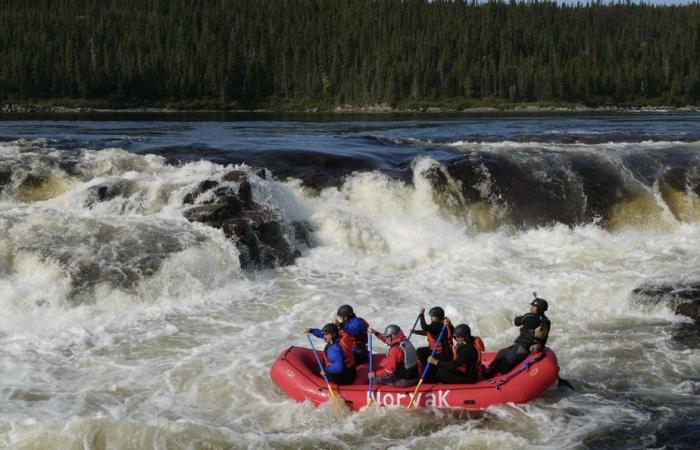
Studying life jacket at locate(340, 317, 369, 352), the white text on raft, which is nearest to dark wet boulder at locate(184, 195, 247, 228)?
life jacket at locate(340, 317, 369, 352)

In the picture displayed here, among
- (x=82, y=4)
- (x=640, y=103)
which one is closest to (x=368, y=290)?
(x=640, y=103)

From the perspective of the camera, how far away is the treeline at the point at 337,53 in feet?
381

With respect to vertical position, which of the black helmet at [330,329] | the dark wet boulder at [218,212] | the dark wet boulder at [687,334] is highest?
the dark wet boulder at [218,212]

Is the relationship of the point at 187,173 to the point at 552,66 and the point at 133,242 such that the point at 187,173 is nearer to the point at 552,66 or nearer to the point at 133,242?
the point at 133,242

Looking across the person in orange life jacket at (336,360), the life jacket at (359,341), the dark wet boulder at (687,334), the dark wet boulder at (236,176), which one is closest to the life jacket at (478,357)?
the life jacket at (359,341)

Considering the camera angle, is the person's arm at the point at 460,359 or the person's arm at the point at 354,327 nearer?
the person's arm at the point at 460,359

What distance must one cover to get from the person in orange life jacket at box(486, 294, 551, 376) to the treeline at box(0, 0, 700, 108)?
103317 mm

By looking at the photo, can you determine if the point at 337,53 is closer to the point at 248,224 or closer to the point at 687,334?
the point at 248,224

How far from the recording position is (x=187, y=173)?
21562mm

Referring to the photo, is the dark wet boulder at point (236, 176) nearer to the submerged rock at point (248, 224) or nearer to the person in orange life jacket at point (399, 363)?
the submerged rock at point (248, 224)

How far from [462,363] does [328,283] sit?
664cm

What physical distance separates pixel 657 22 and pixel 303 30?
7434 centimetres

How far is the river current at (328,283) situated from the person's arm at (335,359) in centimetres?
59

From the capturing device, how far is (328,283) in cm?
1703
